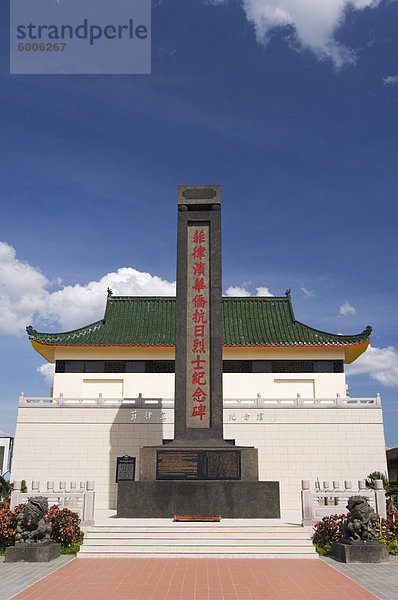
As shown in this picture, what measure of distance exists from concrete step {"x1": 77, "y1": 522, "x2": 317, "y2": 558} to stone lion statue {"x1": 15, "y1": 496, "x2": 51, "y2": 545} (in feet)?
A: 2.72

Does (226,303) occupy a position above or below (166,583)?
above

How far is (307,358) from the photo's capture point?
21.3 m

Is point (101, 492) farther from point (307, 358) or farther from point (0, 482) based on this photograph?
point (307, 358)

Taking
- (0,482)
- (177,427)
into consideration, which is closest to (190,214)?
(177,427)

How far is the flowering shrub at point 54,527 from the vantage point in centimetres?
914

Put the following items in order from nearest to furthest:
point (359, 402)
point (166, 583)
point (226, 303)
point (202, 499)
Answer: point (166, 583), point (202, 499), point (359, 402), point (226, 303)

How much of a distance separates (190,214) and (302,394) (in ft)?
34.8

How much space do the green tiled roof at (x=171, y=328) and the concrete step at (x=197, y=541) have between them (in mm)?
11491

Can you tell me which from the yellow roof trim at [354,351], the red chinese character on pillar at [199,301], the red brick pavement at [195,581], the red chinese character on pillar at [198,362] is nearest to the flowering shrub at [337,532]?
the red brick pavement at [195,581]

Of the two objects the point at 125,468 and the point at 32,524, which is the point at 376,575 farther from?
the point at 125,468

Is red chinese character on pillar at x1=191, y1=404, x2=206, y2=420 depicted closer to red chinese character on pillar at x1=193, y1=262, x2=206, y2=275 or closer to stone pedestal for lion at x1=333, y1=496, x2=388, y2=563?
red chinese character on pillar at x1=193, y1=262, x2=206, y2=275

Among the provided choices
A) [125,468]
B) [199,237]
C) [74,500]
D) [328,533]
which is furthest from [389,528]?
[125,468]

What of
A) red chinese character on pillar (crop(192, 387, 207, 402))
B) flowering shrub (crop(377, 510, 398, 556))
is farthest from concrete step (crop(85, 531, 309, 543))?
red chinese character on pillar (crop(192, 387, 207, 402))

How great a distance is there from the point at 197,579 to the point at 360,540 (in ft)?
9.90
